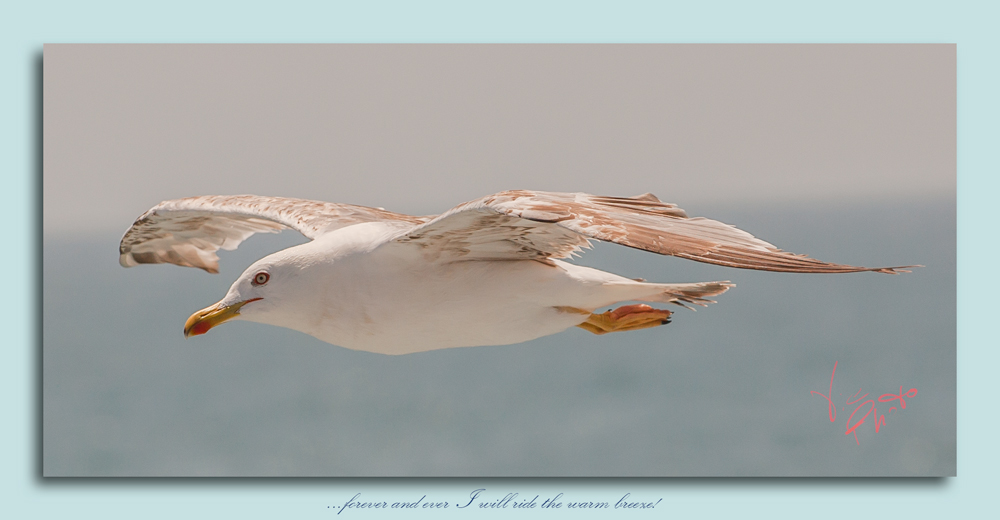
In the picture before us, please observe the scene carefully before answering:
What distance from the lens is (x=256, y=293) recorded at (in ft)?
9.68

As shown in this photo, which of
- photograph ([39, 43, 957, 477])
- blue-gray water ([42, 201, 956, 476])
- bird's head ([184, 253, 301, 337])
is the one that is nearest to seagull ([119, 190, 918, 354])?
bird's head ([184, 253, 301, 337])

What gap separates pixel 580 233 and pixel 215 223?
249 centimetres

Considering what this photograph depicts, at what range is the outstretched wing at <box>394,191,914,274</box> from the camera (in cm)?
203

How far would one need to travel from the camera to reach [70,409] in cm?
447

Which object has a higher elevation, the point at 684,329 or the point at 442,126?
the point at 442,126

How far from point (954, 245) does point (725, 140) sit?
1193 millimetres

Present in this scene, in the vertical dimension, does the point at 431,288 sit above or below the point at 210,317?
above

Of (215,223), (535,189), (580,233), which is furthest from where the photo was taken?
(535,189)

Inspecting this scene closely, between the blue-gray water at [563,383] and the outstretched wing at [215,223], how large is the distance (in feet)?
1.65

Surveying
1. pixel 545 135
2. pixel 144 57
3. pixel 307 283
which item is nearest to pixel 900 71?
pixel 545 135

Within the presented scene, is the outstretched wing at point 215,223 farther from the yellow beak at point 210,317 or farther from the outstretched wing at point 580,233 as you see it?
the outstretched wing at point 580,233

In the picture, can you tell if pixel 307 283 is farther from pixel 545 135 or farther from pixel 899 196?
pixel 899 196
